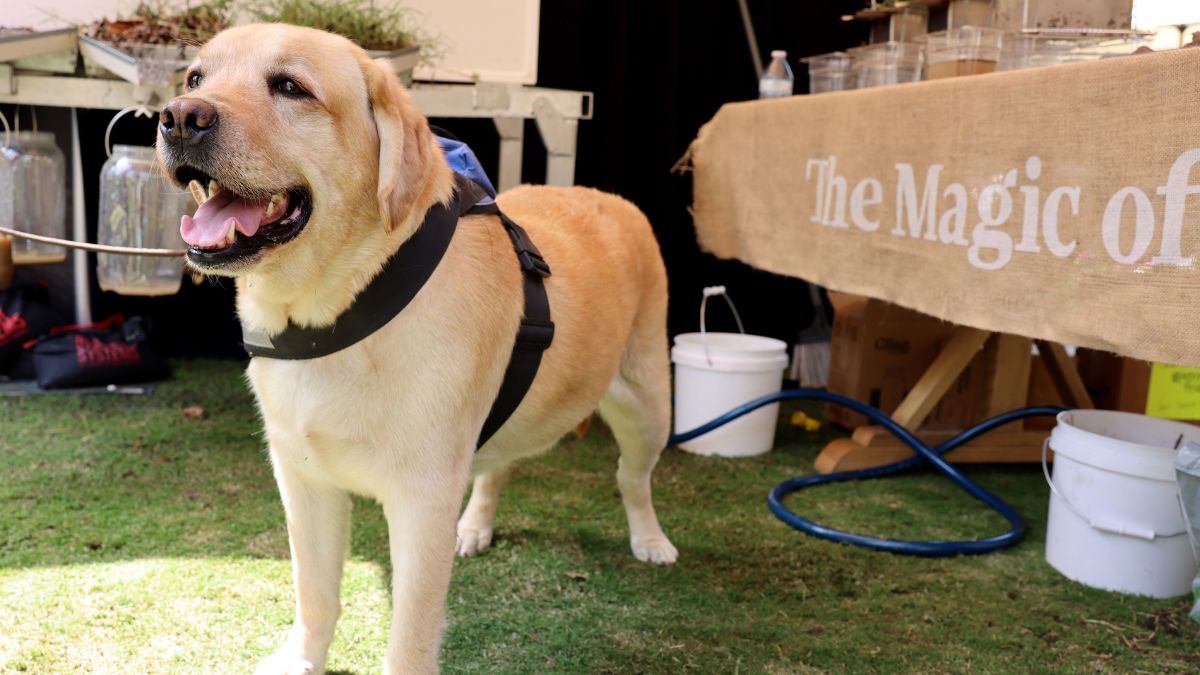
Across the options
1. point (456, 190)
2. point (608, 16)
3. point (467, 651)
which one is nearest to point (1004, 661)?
point (467, 651)

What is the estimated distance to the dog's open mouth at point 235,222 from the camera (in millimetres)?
1518

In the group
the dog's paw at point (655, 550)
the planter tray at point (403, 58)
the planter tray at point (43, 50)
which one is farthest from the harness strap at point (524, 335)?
the planter tray at point (43, 50)

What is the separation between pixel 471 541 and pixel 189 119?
1.54 metres

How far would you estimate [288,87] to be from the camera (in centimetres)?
160

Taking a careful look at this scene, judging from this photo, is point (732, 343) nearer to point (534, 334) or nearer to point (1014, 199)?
point (1014, 199)

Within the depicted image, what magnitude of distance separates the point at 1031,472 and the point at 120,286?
3.37 metres

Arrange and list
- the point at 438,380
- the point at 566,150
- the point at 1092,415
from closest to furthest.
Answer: the point at 438,380
the point at 1092,415
the point at 566,150

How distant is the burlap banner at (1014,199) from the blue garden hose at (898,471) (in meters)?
0.54

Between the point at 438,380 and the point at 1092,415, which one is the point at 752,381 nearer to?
the point at 1092,415

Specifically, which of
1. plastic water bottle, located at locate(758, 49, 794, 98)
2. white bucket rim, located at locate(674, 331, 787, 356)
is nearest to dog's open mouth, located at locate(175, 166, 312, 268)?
white bucket rim, located at locate(674, 331, 787, 356)

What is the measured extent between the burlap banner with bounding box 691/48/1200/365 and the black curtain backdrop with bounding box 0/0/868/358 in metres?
1.40

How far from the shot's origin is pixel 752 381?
3787mm

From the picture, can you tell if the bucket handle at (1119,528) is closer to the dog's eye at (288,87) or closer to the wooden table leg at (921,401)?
the wooden table leg at (921,401)

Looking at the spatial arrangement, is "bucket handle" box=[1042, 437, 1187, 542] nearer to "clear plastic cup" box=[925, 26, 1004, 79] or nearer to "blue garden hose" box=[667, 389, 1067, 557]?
"blue garden hose" box=[667, 389, 1067, 557]
